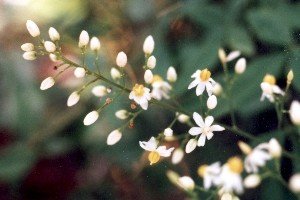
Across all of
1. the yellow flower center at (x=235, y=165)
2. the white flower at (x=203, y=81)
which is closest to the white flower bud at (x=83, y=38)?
the white flower at (x=203, y=81)

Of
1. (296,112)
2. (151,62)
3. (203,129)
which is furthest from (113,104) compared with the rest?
(296,112)

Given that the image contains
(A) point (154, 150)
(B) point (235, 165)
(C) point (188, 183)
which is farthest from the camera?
(A) point (154, 150)

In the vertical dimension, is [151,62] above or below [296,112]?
above

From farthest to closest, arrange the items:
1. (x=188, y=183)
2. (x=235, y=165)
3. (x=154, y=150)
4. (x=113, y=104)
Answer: (x=113, y=104), (x=154, y=150), (x=188, y=183), (x=235, y=165)

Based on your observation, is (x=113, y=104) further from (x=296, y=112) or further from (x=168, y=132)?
(x=296, y=112)

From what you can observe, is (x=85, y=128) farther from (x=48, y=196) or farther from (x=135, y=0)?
(x=135, y=0)

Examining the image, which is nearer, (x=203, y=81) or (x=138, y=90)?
(x=138, y=90)
